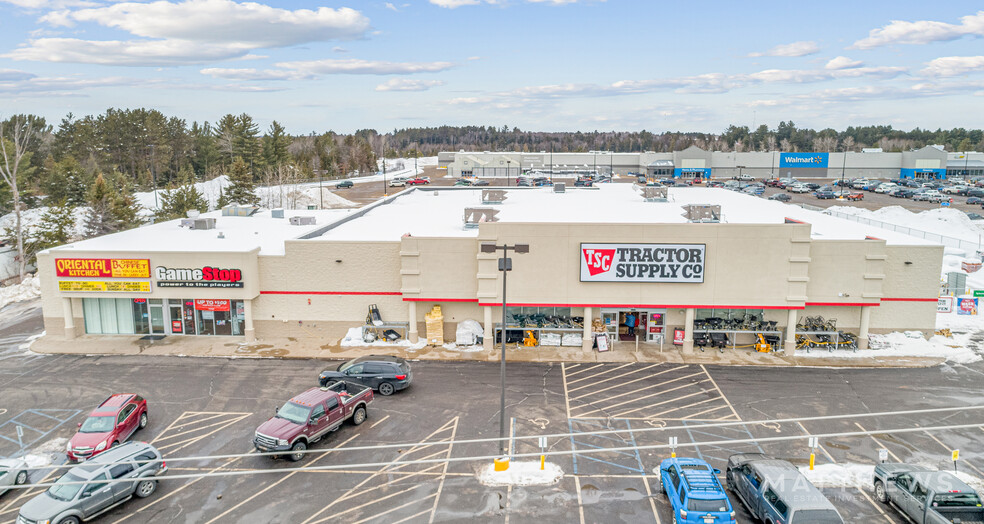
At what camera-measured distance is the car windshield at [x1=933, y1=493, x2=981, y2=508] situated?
17.8 m

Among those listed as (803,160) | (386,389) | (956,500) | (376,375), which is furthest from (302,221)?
(803,160)

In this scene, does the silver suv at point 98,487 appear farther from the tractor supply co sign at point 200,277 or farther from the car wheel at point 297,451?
the tractor supply co sign at point 200,277

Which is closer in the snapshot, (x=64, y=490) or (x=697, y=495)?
(x=697, y=495)

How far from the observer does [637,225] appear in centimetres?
3206

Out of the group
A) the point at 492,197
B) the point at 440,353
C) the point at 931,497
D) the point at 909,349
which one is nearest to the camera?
the point at 931,497

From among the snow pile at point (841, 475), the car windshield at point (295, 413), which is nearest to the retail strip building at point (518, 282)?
the car windshield at point (295, 413)

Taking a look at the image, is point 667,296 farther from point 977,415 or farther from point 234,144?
point 234,144

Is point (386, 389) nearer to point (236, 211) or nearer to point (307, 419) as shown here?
point (307, 419)

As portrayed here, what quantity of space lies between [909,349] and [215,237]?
4150 centimetres

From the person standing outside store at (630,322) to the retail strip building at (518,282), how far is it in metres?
0.18

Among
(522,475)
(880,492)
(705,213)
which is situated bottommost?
(522,475)

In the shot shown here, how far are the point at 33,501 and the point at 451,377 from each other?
54.1 feet

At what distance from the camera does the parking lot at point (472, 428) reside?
19453 mm

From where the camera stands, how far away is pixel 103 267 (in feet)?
111
